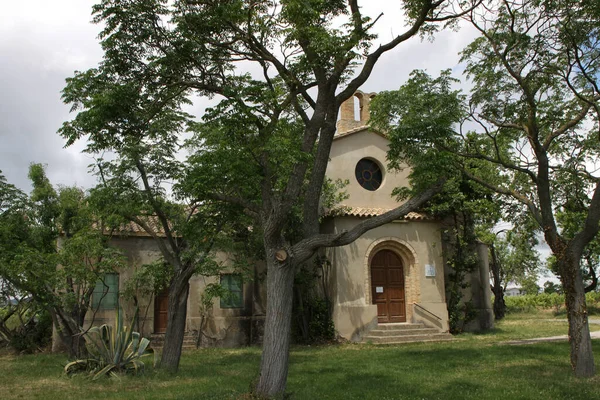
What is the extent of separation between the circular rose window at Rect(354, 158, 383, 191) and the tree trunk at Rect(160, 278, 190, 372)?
31.3 ft

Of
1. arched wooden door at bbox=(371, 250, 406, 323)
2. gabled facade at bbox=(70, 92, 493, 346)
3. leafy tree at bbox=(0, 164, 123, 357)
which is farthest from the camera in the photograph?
arched wooden door at bbox=(371, 250, 406, 323)

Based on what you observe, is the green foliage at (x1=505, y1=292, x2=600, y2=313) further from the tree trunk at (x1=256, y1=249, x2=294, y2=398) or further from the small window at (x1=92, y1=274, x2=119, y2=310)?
the tree trunk at (x1=256, y1=249, x2=294, y2=398)

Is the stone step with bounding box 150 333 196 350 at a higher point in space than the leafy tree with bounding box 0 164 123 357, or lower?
lower

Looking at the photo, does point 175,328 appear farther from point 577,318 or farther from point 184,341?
point 577,318

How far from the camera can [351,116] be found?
20.7 metres

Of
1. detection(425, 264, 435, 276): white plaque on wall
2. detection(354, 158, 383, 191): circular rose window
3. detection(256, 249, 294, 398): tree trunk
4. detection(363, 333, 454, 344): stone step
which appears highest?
detection(354, 158, 383, 191): circular rose window

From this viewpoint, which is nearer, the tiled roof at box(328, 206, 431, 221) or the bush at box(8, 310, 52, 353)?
the bush at box(8, 310, 52, 353)

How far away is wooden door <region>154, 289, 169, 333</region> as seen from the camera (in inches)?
698

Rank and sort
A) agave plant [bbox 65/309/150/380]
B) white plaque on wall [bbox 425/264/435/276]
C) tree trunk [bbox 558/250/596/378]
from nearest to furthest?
1. tree trunk [bbox 558/250/596/378]
2. agave plant [bbox 65/309/150/380]
3. white plaque on wall [bbox 425/264/435/276]

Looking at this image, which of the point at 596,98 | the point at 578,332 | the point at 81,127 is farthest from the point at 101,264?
the point at 596,98

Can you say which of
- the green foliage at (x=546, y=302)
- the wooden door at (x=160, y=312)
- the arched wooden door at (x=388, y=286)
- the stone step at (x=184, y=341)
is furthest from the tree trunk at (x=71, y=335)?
the green foliage at (x=546, y=302)

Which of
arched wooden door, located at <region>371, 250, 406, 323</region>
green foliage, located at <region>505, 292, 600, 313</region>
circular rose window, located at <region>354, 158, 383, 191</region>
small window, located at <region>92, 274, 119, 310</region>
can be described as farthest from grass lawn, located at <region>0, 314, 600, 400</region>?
green foliage, located at <region>505, 292, 600, 313</region>

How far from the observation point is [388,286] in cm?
1875

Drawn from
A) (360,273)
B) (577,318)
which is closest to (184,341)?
(360,273)
